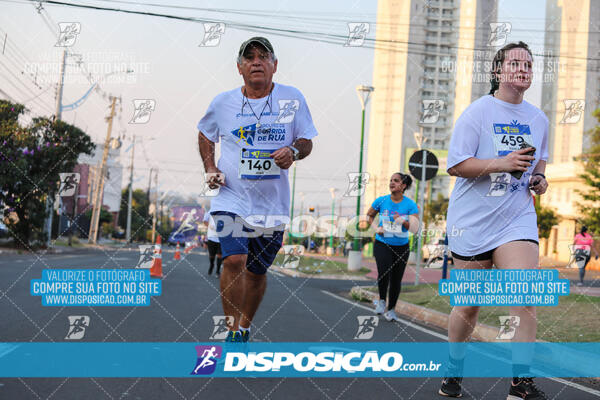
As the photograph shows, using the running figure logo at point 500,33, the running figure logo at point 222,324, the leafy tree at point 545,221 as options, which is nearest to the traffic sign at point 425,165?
the running figure logo at point 500,33

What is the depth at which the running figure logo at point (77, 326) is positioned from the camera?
16.9 feet

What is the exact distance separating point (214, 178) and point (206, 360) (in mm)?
1140

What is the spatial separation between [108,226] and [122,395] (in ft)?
226

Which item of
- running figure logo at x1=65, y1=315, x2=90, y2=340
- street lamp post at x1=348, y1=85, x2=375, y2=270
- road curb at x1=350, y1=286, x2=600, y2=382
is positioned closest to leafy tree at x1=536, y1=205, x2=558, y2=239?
street lamp post at x1=348, y1=85, x2=375, y2=270

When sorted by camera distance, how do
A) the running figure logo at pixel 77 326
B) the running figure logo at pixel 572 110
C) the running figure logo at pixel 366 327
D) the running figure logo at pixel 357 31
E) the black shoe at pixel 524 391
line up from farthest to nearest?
1. the running figure logo at pixel 357 31
2. the running figure logo at pixel 572 110
3. the running figure logo at pixel 366 327
4. the running figure logo at pixel 77 326
5. the black shoe at pixel 524 391

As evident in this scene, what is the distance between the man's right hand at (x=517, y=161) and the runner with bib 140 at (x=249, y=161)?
1.22 m

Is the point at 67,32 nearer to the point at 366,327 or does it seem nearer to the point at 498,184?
the point at 366,327

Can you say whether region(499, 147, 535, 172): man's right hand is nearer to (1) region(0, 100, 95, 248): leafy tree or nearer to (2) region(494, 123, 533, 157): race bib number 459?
(2) region(494, 123, 533, 157): race bib number 459

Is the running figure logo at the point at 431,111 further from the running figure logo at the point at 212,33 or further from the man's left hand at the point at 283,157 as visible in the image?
the man's left hand at the point at 283,157

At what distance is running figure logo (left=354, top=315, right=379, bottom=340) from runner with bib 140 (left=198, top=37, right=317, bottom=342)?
2.18 m

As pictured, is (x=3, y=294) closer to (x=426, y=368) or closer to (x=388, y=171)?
(x=426, y=368)

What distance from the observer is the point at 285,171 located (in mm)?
4203

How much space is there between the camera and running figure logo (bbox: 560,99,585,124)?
22.1ft

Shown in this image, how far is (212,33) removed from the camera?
349 inches
